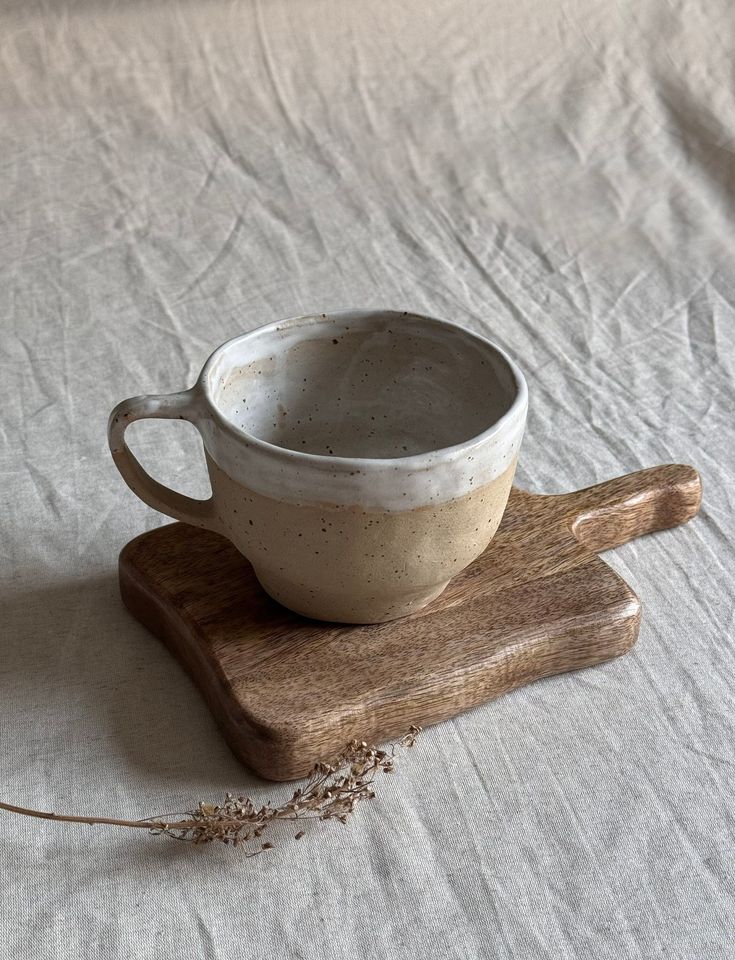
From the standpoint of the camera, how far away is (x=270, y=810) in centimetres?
58

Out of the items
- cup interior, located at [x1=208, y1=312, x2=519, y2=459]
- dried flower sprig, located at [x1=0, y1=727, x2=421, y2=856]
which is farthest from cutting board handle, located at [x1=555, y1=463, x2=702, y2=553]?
dried flower sprig, located at [x1=0, y1=727, x2=421, y2=856]

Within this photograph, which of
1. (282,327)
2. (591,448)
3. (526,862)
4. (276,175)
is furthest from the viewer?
(276,175)

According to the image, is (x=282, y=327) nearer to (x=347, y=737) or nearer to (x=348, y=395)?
(x=348, y=395)

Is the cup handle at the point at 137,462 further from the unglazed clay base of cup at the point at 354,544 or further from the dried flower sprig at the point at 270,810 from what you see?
the dried flower sprig at the point at 270,810

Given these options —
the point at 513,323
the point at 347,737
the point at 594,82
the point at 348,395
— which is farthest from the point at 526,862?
the point at 594,82

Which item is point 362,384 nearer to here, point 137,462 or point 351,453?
point 351,453

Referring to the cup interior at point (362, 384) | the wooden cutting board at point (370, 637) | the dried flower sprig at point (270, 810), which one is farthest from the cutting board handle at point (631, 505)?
the dried flower sprig at point (270, 810)

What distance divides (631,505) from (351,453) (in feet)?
0.60

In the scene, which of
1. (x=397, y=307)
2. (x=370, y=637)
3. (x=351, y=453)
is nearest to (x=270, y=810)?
(x=370, y=637)

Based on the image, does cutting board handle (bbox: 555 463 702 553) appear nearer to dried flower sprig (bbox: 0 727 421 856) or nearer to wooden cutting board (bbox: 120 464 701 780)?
wooden cutting board (bbox: 120 464 701 780)

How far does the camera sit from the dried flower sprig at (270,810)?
565 mm

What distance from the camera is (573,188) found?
4.12 feet

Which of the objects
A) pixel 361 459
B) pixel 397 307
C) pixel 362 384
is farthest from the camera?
pixel 397 307

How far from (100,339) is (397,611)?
1.61 ft
